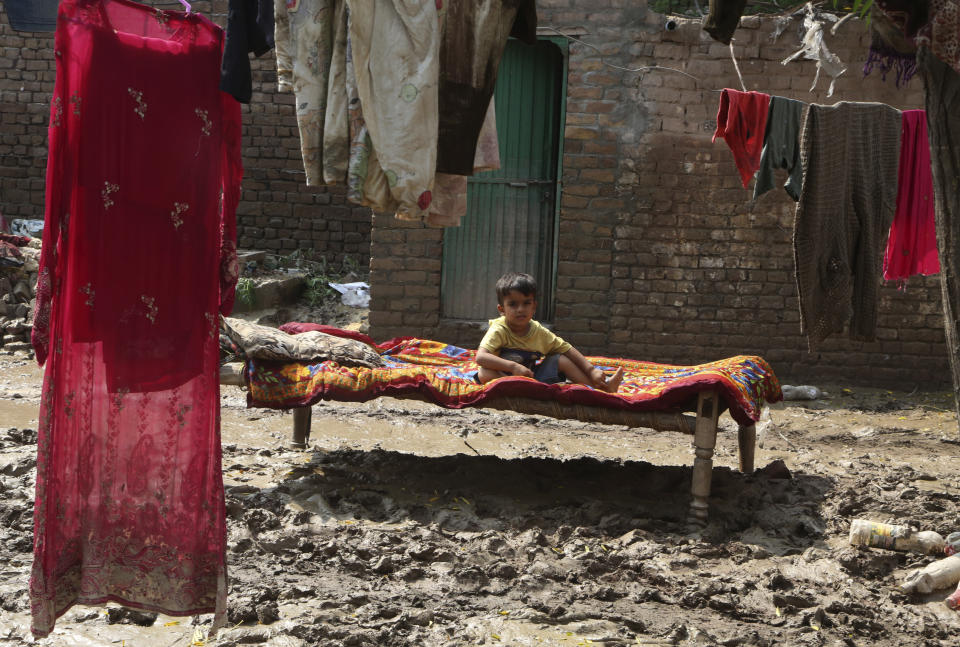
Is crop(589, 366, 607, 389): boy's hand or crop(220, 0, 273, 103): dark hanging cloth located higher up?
crop(220, 0, 273, 103): dark hanging cloth

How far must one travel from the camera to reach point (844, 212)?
5.13 m

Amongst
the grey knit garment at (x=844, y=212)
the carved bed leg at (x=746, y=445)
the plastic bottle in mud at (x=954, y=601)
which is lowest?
the plastic bottle in mud at (x=954, y=601)

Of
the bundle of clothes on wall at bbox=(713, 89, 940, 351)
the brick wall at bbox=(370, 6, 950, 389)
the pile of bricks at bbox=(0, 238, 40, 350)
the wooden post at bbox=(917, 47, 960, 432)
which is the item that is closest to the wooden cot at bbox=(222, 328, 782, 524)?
the bundle of clothes on wall at bbox=(713, 89, 940, 351)

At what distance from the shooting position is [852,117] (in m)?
5.18

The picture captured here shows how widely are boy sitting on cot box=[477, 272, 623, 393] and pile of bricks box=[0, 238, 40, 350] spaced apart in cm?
533

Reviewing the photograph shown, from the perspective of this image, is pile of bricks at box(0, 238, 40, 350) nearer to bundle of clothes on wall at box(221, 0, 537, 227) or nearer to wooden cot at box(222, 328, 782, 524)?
wooden cot at box(222, 328, 782, 524)

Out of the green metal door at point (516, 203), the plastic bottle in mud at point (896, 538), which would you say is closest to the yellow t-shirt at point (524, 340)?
the plastic bottle in mud at point (896, 538)

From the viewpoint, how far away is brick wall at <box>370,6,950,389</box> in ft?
24.4

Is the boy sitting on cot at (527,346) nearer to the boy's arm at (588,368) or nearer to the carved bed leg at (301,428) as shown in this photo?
the boy's arm at (588,368)

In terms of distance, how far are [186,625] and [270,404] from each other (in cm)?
188

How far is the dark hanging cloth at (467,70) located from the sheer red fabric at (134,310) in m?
0.67

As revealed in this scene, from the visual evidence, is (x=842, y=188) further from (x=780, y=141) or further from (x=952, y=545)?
(x=952, y=545)

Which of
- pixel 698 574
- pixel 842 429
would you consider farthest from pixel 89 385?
pixel 842 429

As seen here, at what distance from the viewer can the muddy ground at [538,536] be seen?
131 inches
